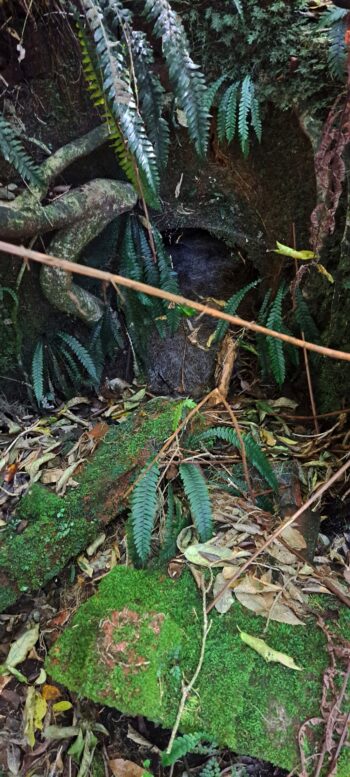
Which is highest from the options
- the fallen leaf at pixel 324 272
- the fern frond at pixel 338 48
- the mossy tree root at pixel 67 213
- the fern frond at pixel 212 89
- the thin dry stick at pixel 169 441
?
the fern frond at pixel 338 48

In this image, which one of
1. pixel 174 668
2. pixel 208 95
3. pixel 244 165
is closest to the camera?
pixel 174 668

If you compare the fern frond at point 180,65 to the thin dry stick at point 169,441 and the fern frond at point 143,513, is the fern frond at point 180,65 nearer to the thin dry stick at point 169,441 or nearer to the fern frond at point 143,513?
the thin dry stick at point 169,441

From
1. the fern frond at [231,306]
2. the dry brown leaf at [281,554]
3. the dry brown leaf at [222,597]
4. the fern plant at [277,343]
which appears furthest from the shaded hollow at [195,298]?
the dry brown leaf at [222,597]

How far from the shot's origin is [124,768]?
2.40 m

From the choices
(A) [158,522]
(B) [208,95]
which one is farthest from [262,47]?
(A) [158,522]

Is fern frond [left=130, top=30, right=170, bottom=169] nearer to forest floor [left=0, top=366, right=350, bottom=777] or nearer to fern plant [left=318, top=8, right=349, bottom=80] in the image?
fern plant [left=318, top=8, right=349, bottom=80]

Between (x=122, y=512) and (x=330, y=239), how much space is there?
2.16 metres

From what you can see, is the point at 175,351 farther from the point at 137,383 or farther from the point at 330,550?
the point at 330,550

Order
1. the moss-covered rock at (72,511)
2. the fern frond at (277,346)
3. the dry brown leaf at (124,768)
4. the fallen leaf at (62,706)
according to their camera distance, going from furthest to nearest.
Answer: the fern frond at (277,346) → the moss-covered rock at (72,511) → the fallen leaf at (62,706) → the dry brown leaf at (124,768)

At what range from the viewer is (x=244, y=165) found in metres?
3.74

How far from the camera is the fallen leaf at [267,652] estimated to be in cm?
219

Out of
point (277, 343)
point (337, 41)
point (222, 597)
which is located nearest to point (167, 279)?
point (277, 343)

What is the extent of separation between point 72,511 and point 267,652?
55.6 inches

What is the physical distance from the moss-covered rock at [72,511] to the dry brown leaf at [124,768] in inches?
38.9
